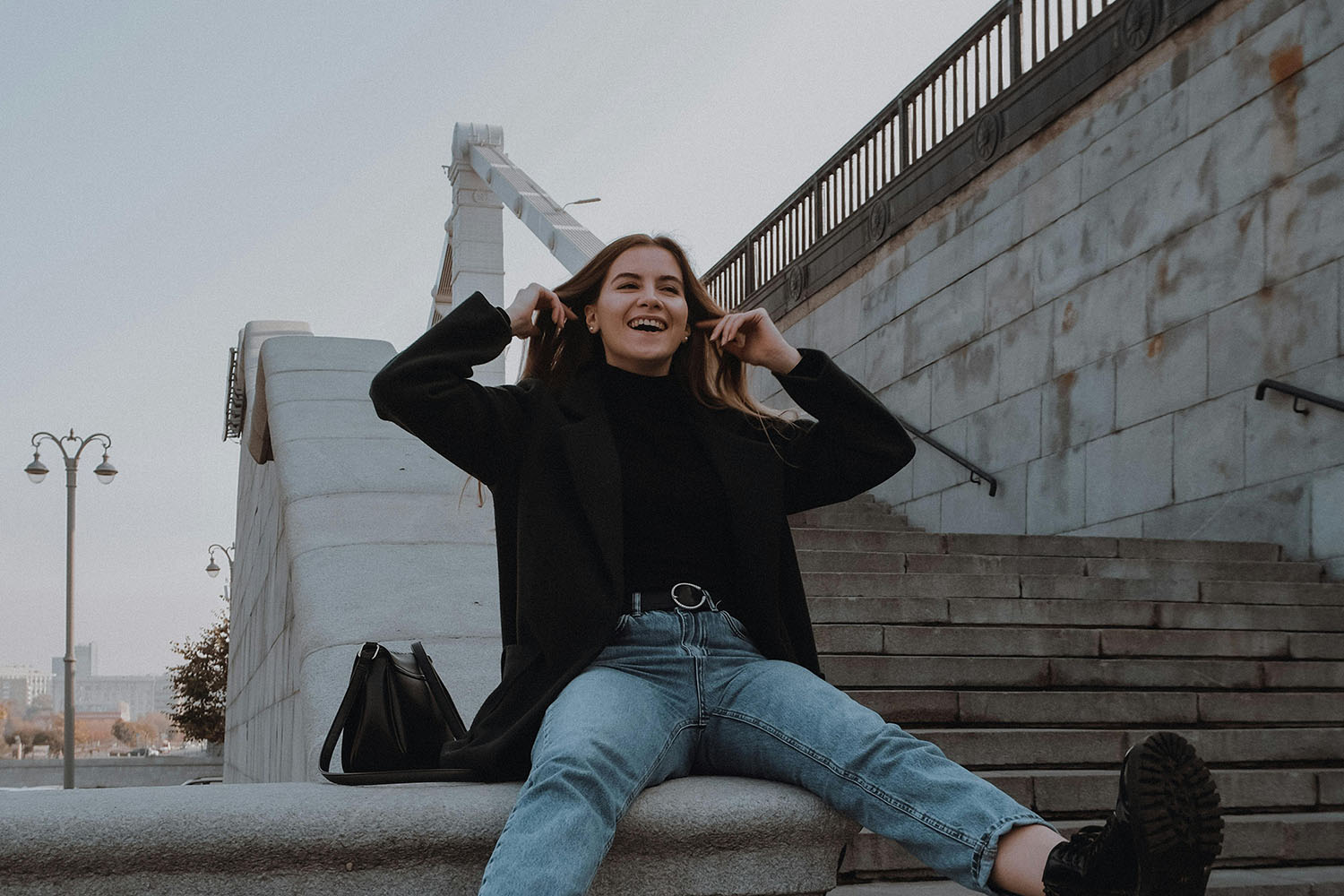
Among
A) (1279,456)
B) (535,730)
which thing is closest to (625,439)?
(535,730)

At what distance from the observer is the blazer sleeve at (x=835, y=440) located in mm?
2893

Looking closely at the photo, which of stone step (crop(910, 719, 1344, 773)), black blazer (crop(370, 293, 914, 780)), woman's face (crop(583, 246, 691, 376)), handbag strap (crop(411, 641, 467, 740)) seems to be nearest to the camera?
black blazer (crop(370, 293, 914, 780))

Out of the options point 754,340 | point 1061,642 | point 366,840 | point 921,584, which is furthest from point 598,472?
point 921,584

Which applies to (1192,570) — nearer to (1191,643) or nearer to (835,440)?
(1191,643)

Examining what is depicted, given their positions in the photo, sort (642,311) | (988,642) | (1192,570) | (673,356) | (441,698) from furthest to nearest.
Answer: (1192,570) < (988,642) < (673,356) < (642,311) < (441,698)

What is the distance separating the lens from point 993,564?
19.9 ft

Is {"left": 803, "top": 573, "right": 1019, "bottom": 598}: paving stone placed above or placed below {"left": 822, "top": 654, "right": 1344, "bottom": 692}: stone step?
above

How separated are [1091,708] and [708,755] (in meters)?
2.49

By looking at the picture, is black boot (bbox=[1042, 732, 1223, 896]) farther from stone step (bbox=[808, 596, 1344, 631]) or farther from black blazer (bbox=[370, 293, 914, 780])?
stone step (bbox=[808, 596, 1344, 631])

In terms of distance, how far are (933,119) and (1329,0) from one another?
439 cm

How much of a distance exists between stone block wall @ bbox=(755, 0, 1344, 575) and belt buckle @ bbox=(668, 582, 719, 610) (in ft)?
17.2

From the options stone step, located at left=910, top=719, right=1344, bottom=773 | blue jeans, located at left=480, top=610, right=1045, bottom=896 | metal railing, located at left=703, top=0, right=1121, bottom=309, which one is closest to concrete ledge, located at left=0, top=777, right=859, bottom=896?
blue jeans, located at left=480, top=610, right=1045, bottom=896

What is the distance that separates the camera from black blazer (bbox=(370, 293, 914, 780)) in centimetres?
246

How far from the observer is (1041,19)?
9.75m
